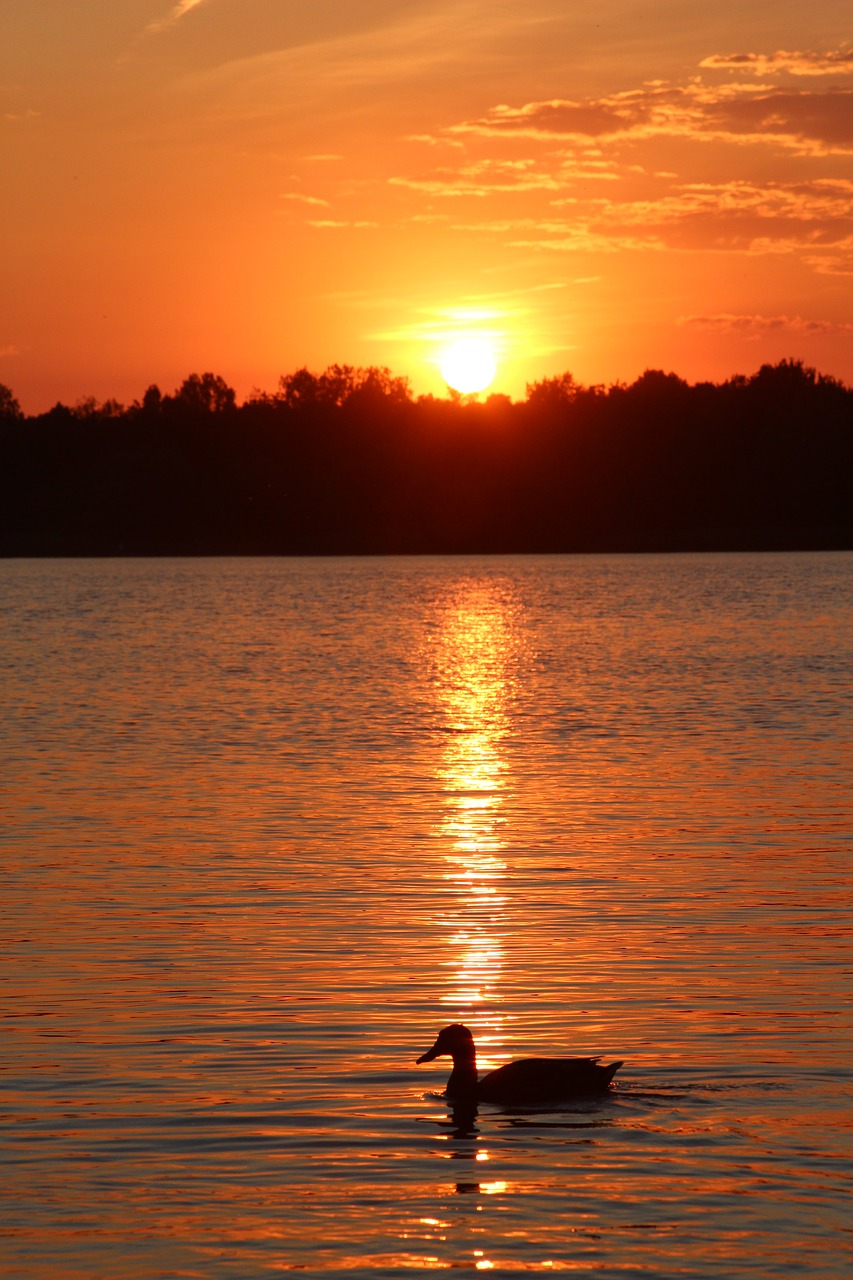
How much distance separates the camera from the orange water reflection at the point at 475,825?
47.1 ft

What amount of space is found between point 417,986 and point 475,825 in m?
7.85

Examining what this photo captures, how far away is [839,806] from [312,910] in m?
8.46

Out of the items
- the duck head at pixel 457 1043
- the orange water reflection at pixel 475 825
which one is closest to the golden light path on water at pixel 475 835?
the orange water reflection at pixel 475 825

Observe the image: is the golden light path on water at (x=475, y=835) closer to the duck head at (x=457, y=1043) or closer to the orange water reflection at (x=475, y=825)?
the orange water reflection at (x=475, y=825)

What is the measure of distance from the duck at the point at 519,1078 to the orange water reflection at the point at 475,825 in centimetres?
130

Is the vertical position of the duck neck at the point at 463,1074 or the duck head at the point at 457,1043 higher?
the duck head at the point at 457,1043

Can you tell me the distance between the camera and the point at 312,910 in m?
17.2

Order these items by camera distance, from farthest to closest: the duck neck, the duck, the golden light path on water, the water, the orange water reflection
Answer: the orange water reflection
the golden light path on water
the duck neck
the duck
the water

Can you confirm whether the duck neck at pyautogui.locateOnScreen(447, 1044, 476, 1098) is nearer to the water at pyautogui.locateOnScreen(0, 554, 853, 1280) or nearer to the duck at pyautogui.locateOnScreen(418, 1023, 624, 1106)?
the duck at pyautogui.locateOnScreen(418, 1023, 624, 1106)

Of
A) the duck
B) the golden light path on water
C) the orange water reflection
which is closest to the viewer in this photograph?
the duck

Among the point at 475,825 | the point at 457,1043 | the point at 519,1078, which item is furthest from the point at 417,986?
the point at 475,825

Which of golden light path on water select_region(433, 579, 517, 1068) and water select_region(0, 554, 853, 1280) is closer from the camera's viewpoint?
water select_region(0, 554, 853, 1280)

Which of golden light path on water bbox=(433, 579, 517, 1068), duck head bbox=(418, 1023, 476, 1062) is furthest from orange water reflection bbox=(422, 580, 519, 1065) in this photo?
duck head bbox=(418, 1023, 476, 1062)

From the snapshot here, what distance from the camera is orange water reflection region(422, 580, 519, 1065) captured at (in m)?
14.3
